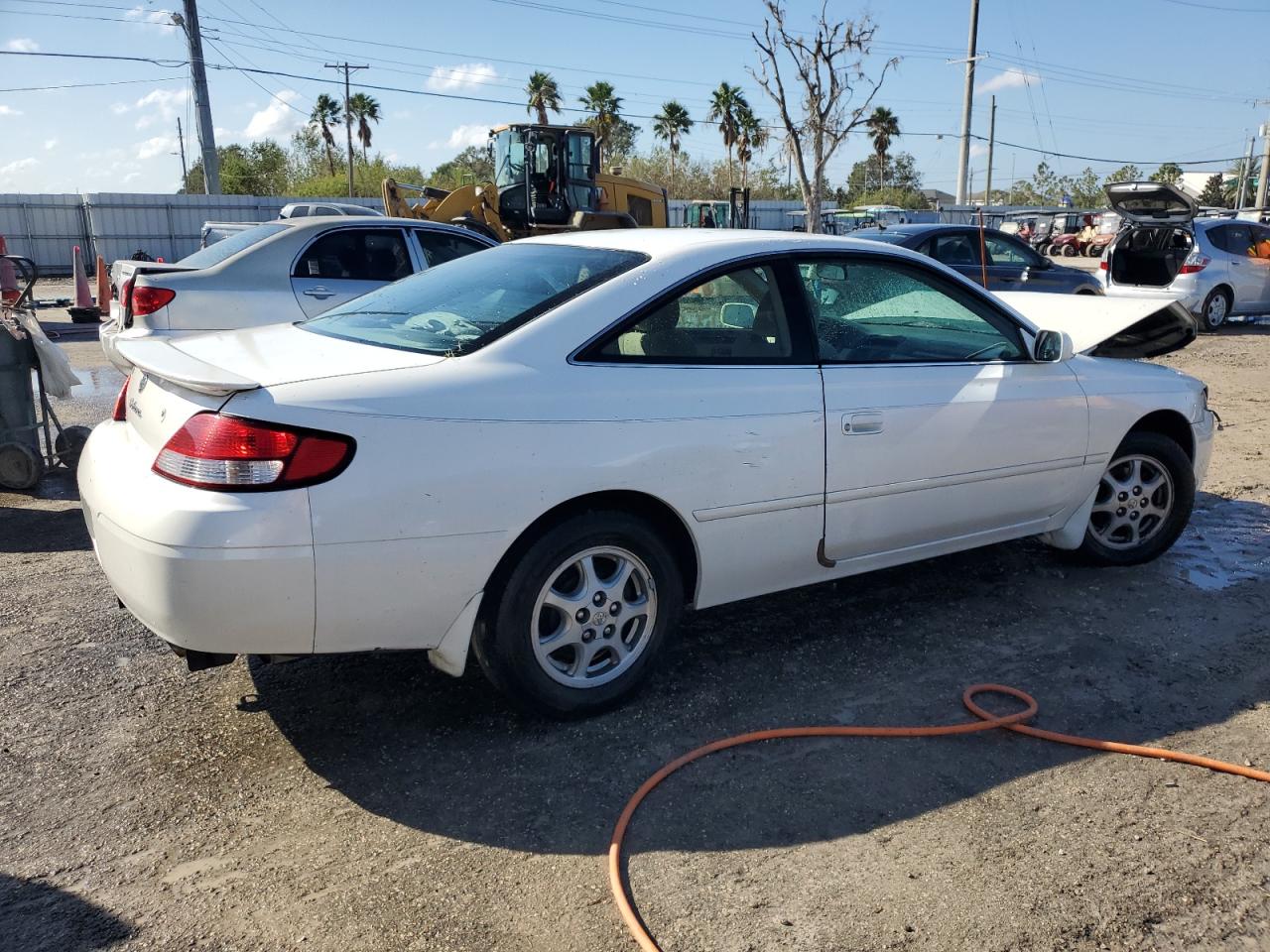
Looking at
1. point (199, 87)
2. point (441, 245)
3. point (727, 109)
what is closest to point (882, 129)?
point (727, 109)

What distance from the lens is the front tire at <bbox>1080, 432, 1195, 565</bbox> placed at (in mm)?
4879

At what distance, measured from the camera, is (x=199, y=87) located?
28.2m

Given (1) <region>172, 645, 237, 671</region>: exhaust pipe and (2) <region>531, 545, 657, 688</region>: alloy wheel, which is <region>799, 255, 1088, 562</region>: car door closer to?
(2) <region>531, 545, 657, 688</region>: alloy wheel

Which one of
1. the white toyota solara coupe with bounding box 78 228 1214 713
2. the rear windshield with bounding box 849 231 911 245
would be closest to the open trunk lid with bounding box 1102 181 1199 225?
the rear windshield with bounding box 849 231 911 245

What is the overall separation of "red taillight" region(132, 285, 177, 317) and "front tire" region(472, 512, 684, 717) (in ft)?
18.2

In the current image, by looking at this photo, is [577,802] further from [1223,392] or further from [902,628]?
[1223,392]

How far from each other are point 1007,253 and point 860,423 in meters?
10.8

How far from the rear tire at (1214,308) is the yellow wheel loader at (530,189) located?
9361mm

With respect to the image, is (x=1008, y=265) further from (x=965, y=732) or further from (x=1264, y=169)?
(x=1264, y=169)

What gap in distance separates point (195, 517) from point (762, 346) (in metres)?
1.98

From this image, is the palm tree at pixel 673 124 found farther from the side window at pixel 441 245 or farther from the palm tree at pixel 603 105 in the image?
the side window at pixel 441 245

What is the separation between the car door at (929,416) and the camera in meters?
3.84

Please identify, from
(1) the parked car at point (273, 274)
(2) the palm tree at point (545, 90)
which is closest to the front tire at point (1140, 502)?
(1) the parked car at point (273, 274)

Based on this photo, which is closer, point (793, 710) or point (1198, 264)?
point (793, 710)
